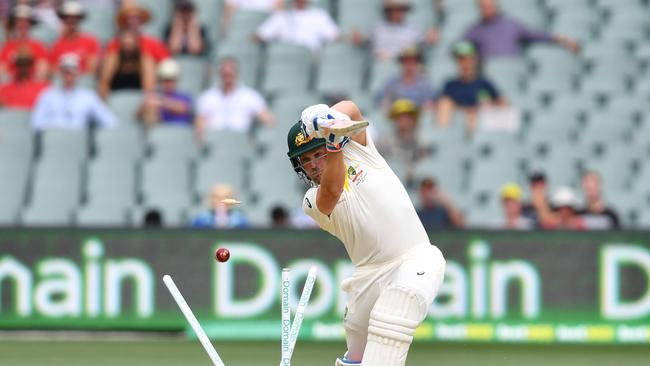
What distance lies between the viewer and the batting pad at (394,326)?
6.38 metres

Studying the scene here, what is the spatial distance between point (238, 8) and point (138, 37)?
5.04 feet

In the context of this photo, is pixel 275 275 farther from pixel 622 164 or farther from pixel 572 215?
pixel 622 164

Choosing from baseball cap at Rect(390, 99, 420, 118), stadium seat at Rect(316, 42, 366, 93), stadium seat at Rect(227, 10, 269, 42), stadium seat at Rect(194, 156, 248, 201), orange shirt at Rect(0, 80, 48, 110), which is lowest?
stadium seat at Rect(194, 156, 248, 201)

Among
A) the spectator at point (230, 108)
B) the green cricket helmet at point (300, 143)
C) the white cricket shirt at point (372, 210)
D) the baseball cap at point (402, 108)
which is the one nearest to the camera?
the green cricket helmet at point (300, 143)

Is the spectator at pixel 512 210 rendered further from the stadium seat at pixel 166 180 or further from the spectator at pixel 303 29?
the spectator at pixel 303 29

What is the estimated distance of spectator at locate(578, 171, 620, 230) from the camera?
1265 centimetres

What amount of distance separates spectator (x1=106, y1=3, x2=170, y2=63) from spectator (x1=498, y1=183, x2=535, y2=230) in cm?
421

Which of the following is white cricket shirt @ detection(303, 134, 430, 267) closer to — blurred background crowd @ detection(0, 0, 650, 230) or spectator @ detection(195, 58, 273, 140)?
blurred background crowd @ detection(0, 0, 650, 230)

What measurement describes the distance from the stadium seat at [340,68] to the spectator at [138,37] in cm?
173

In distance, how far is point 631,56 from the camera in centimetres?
1470

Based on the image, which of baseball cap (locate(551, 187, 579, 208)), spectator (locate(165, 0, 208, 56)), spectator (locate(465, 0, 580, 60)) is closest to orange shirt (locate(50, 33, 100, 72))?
spectator (locate(165, 0, 208, 56))

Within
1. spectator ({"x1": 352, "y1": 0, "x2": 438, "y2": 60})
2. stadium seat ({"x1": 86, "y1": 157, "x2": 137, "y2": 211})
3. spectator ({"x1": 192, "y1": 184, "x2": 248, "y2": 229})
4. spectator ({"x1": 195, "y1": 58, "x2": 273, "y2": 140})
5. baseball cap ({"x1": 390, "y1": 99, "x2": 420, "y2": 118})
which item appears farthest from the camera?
spectator ({"x1": 352, "y1": 0, "x2": 438, "y2": 60})

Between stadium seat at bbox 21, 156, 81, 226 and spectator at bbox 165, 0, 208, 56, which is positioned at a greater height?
spectator at bbox 165, 0, 208, 56

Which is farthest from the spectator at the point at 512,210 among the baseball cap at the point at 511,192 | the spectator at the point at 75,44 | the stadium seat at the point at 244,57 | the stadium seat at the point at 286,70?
the spectator at the point at 75,44
